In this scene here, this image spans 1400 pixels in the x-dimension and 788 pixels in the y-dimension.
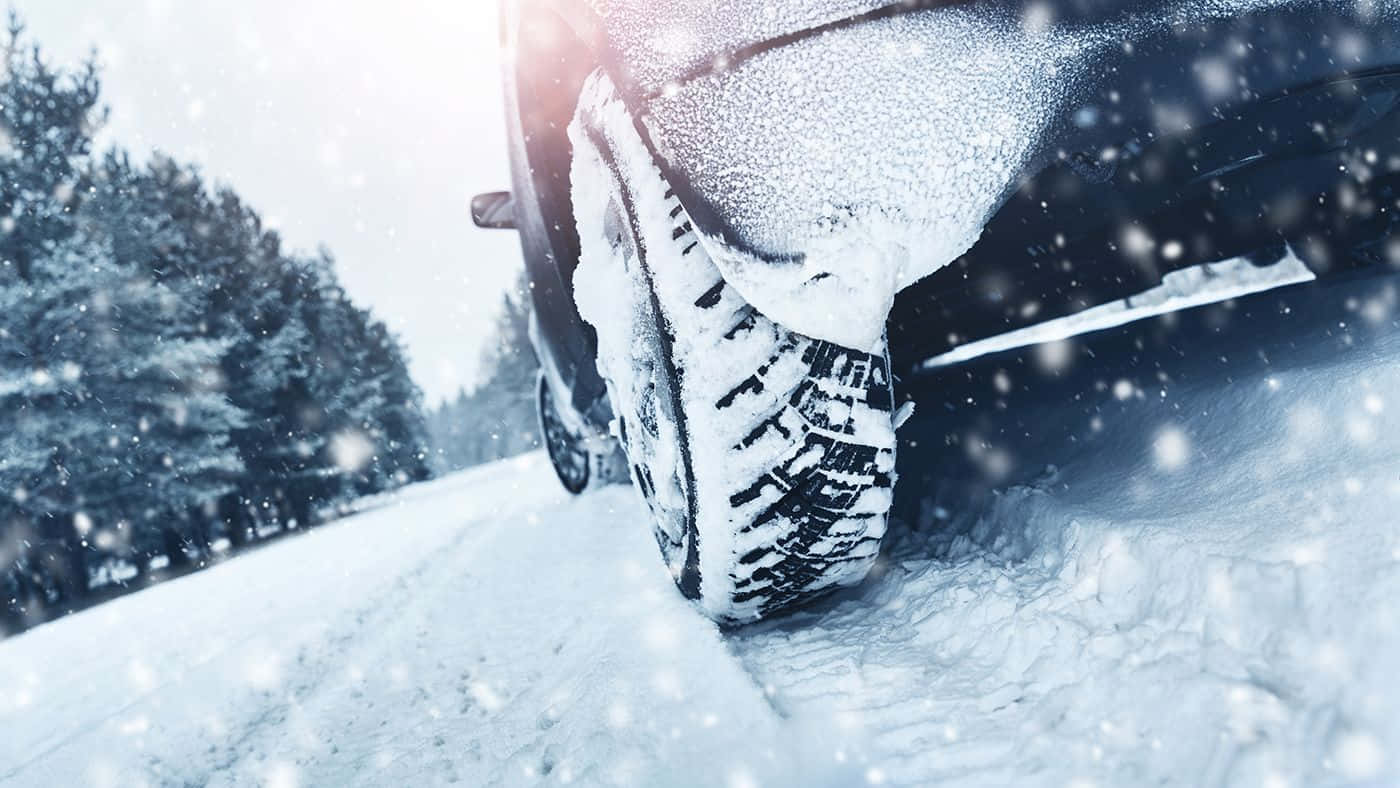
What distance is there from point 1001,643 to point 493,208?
2705mm

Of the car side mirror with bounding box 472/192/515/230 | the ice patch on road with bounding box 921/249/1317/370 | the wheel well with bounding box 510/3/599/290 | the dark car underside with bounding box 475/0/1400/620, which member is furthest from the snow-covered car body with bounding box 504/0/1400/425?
the car side mirror with bounding box 472/192/515/230

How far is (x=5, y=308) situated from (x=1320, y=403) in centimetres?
1780

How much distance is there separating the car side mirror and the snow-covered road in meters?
1.56

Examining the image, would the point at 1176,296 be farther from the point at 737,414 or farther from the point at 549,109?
the point at 549,109

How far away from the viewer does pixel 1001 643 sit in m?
1.47

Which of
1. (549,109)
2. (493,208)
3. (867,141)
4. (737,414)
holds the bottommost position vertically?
(737,414)

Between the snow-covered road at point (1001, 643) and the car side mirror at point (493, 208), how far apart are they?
1556mm

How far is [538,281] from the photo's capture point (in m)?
2.93

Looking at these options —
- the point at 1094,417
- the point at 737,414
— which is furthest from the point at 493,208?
the point at 1094,417

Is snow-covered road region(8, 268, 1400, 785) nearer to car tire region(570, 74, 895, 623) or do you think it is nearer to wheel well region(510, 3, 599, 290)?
car tire region(570, 74, 895, 623)

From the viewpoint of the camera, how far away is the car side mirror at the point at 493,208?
3.30 m

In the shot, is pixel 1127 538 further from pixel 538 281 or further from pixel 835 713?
pixel 538 281

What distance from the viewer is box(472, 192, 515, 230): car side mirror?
3302mm

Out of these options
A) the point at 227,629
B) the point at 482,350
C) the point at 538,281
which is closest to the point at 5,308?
the point at 227,629
